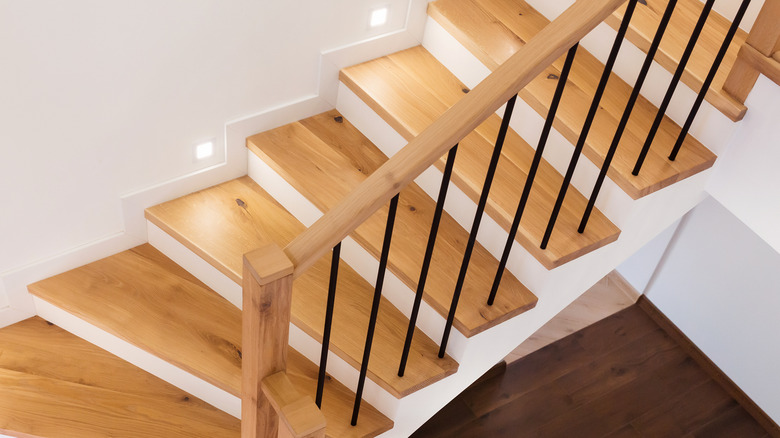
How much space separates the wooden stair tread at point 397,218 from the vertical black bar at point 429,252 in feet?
0.58

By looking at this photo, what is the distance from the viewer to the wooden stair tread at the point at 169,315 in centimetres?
254

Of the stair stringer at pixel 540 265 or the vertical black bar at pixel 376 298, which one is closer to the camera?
the vertical black bar at pixel 376 298

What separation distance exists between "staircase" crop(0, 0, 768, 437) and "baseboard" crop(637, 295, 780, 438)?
212 cm

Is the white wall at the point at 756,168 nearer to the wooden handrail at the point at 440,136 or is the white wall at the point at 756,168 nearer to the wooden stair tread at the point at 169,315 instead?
the wooden handrail at the point at 440,136

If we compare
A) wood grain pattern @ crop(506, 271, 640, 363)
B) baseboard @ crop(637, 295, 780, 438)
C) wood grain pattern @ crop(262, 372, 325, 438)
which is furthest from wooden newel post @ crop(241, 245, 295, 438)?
baseboard @ crop(637, 295, 780, 438)

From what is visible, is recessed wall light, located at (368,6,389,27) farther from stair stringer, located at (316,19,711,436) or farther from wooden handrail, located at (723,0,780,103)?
wooden handrail, located at (723,0,780,103)

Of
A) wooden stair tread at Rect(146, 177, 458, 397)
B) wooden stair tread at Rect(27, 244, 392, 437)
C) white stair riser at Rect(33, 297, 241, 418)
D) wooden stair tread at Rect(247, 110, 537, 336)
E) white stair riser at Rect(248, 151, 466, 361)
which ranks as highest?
wooden stair tread at Rect(247, 110, 537, 336)

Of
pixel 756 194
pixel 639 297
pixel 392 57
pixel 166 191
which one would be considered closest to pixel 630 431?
pixel 639 297

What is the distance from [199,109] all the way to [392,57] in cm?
76

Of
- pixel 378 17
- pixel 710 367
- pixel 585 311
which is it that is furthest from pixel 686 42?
pixel 710 367

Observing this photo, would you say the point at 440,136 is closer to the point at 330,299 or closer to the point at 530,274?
the point at 330,299

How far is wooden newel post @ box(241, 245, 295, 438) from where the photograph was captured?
1504 millimetres

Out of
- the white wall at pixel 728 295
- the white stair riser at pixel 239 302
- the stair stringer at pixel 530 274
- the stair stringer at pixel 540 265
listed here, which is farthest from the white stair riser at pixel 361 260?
the white wall at pixel 728 295

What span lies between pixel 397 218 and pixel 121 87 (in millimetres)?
963
